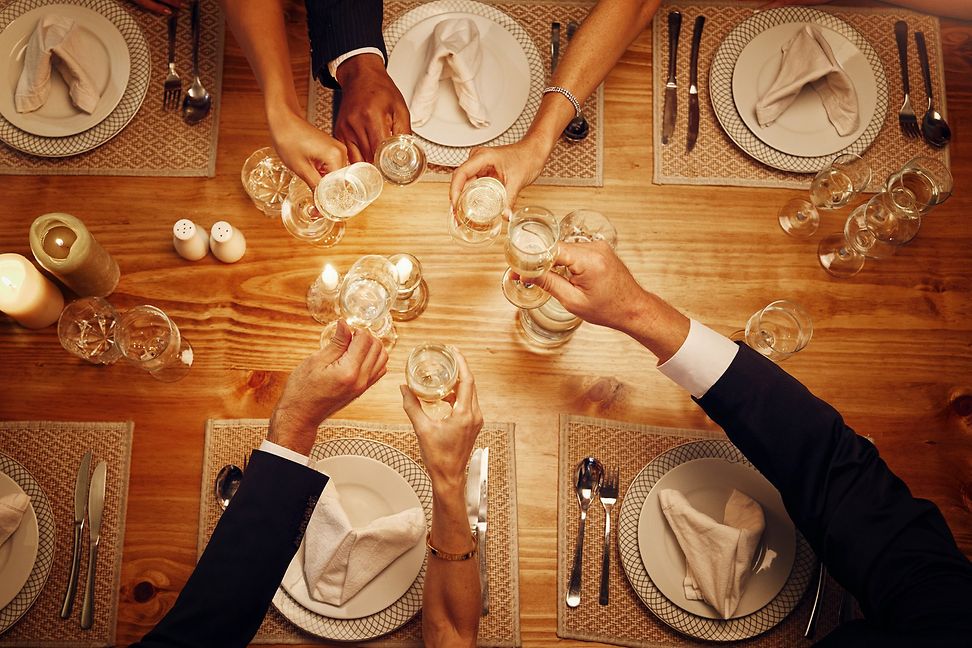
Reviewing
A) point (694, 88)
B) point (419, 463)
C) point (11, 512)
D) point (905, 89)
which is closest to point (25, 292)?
point (11, 512)

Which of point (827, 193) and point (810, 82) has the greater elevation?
point (810, 82)

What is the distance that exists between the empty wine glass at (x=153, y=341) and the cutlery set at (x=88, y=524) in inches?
9.2

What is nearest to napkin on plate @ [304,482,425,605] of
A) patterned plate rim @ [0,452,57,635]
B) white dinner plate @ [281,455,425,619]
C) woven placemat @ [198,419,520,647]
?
white dinner plate @ [281,455,425,619]

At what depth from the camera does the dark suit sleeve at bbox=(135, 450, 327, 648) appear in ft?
3.94

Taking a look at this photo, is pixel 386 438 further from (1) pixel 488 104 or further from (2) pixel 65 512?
(1) pixel 488 104

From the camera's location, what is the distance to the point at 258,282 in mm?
1563

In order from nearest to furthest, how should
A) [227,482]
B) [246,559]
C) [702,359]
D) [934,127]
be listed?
[246,559] → [702,359] → [227,482] → [934,127]

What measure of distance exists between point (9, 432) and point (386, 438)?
83 centimetres

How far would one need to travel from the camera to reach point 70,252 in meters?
1.39

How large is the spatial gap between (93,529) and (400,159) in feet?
3.41

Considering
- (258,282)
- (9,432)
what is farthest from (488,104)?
(9,432)

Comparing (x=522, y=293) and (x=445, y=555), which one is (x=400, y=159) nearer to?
(x=522, y=293)

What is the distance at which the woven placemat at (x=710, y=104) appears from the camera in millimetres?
1635

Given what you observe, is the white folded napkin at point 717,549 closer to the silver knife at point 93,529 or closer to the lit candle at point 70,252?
the silver knife at point 93,529
